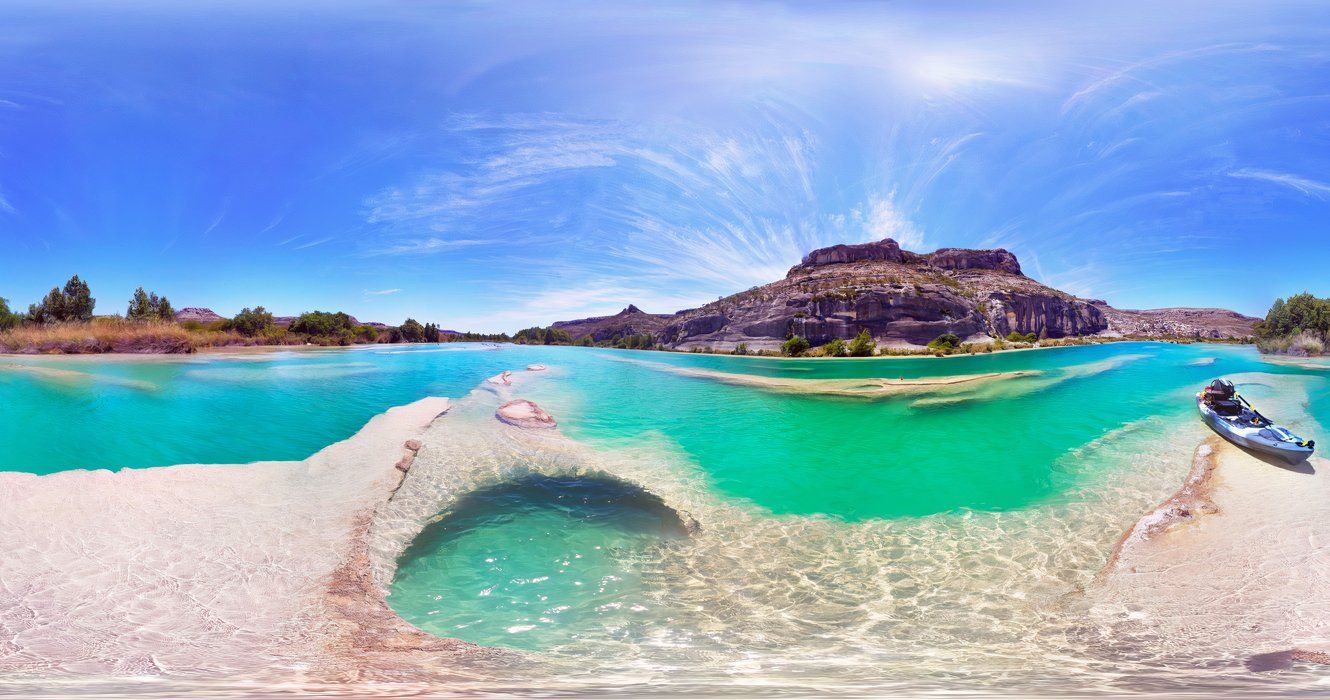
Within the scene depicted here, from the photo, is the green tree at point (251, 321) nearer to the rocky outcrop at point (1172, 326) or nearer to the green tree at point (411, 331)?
the green tree at point (411, 331)

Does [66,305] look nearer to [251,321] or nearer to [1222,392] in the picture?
[251,321]

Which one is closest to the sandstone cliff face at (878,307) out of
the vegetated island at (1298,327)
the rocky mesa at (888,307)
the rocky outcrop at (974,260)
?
the rocky mesa at (888,307)

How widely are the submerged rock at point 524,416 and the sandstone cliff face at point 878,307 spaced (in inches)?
2999

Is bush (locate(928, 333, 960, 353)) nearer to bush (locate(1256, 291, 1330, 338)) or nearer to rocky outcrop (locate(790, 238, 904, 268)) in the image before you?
bush (locate(1256, 291, 1330, 338))

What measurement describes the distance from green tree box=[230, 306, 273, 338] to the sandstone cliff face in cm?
7278

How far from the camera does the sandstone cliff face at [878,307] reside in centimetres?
8544

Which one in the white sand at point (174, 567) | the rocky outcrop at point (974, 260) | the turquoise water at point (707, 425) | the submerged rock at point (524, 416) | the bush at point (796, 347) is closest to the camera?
the white sand at point (174, 567)

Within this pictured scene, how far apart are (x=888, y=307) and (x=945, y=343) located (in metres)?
13.6

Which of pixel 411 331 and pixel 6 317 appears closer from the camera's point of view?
pixel 6 317

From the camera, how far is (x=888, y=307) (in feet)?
283

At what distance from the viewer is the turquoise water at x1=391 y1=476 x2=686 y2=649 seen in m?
4.89

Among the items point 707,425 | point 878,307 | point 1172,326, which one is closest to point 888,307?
point 878,307

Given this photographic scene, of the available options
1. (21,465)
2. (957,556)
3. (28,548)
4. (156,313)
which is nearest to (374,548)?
(28,548)

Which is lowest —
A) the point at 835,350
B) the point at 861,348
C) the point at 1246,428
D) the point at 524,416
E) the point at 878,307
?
the point at 524,416
